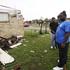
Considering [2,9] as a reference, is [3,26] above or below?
below

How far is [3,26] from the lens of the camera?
19031 mm

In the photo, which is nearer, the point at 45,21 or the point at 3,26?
the point at 3,26

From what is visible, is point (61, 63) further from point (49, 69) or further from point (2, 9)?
point (2, 9)

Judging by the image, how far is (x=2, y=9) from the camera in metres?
18.9

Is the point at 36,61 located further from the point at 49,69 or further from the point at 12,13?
the point at 12,13

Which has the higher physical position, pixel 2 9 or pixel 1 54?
pixel 2 9

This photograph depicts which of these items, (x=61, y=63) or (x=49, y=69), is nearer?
(x=61, y=63)

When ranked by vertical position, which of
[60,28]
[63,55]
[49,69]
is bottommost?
[49,69]

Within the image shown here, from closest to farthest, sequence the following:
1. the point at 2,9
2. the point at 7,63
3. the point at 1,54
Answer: the point at 7,63 → the point at 1,54 → the point at 2,9

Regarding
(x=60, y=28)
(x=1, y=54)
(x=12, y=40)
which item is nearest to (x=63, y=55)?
(x=60, y=28)

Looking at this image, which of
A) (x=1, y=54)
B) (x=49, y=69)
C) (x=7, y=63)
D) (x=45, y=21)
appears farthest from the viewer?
(x=45, y=21)

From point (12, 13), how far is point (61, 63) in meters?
12.4

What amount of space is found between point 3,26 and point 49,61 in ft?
28.8

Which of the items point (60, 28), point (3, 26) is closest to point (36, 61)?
point (60, 28)
